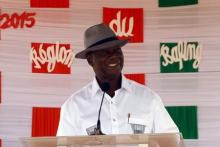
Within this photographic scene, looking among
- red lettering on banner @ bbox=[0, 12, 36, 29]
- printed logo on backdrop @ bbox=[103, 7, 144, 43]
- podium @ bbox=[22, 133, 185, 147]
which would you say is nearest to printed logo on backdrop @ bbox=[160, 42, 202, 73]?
printed logo on backdrop @ bbox=[103, 7, 144, 43]

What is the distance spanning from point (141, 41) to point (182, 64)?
0.89 ft

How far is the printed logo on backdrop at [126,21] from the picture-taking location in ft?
9.95

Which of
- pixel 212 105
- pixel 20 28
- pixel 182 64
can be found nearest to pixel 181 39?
pixel 182 64

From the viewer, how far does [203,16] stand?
9.76 feet

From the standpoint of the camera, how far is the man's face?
2104 millimetres

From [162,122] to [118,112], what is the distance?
201mm

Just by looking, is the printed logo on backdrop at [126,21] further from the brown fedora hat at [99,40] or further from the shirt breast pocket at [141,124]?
the shirt breast pocket at [141,124]

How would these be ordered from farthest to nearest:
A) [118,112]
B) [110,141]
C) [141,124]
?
[118,112] < [141,124] < [110,141]

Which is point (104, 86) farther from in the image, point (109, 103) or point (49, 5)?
point (49, 5)

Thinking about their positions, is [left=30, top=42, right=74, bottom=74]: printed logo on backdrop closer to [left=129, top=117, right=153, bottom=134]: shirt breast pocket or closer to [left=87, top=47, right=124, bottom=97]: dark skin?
[left=87, top=47, right=124, bottom=97]: dark skin

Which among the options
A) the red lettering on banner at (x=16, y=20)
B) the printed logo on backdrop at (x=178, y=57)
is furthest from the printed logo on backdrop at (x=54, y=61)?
the printed logo on backdrop at (x=178, y=57)

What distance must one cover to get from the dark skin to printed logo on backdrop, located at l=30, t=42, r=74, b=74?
0.85 metres

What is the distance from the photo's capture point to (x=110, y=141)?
1.45 metres

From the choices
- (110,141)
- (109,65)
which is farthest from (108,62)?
(110,141)
